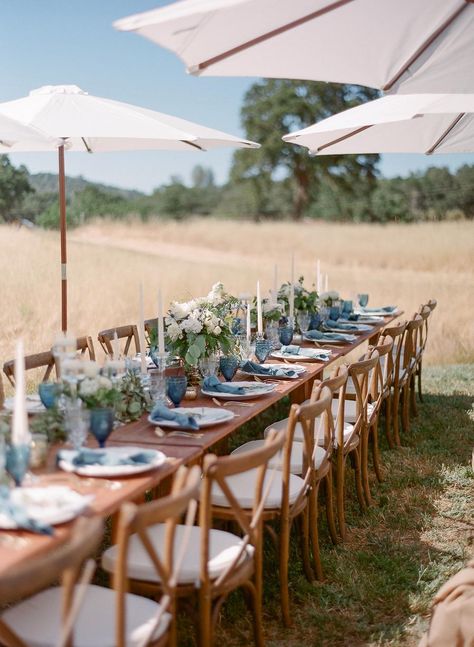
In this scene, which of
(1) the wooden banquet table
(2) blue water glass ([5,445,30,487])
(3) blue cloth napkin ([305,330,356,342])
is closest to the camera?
(1) the wooden banquet table

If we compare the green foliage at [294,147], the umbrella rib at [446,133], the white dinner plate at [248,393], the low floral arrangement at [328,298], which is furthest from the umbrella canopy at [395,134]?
the green foliage at [294,147]

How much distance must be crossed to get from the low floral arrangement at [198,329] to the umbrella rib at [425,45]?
145cm

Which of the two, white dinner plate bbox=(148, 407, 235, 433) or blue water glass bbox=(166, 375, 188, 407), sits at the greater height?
blue water glass bbox=(166, 375, 188, 407)

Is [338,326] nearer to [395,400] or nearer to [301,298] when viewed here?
[301,298]

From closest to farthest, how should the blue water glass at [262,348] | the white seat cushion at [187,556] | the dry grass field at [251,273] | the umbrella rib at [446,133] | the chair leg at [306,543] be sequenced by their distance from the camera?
1. the white seat cushion at [187,556]
2. the chair leg at [306,543]
3. the blue water glass at [262,348]
4. the umbrella rib at [446,133]
5. the dry grass field at [251,273]

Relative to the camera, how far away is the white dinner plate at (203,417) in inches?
132

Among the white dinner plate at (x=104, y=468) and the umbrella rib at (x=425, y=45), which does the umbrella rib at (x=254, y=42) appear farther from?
the white dinner plate at (x=104, y=468)

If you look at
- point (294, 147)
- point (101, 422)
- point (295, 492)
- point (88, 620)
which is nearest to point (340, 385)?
point (295, 492)

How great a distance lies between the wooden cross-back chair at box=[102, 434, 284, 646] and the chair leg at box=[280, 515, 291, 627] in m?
0.37

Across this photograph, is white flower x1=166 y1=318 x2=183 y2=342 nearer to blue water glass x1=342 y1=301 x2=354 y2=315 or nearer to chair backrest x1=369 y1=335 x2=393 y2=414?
chair backrest x1=369 y1=335 x2=393 y2=414

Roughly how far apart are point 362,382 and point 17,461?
236 cm

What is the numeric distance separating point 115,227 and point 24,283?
6407 millimetres

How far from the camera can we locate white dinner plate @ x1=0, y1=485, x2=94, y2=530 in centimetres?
231

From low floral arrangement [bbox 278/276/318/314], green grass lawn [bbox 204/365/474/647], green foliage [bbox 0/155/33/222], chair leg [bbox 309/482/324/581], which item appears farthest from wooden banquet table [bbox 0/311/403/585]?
green foliage [bbox 0/155/33/222]
